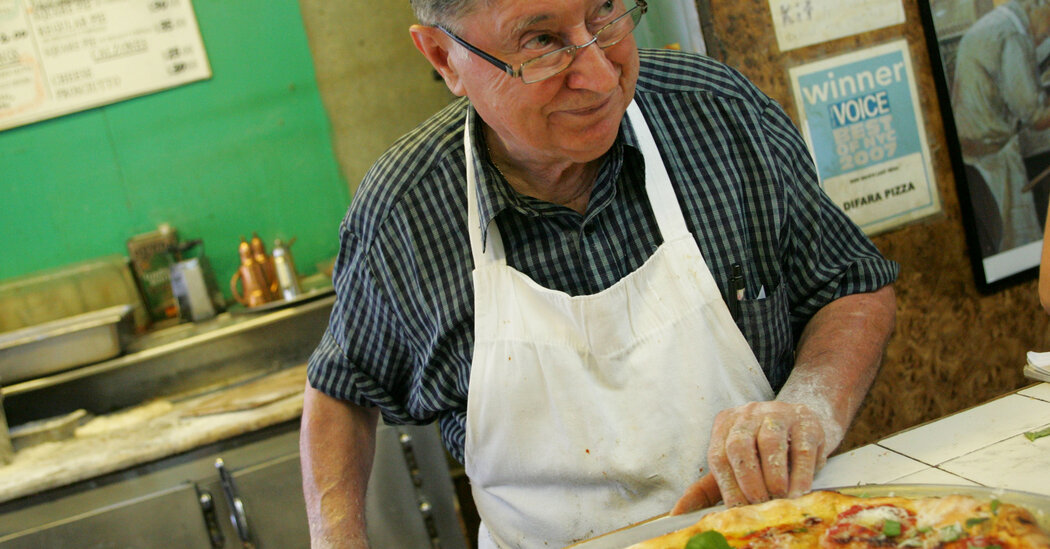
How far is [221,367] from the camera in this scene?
Result: 3205 millimetres

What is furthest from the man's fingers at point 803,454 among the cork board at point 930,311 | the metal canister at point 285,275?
the metal canister at point 285,275

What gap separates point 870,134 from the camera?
2189mm

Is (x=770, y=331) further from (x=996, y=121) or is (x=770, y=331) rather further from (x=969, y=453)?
(x=996, y=121)

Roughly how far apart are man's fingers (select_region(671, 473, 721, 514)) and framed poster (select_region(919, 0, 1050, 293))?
155cm

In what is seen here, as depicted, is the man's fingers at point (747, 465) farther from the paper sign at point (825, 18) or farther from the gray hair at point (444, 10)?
the paper sign at point (825, 18)

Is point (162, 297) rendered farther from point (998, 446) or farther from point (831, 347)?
point (998, 446)

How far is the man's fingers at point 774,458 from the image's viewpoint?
3.48 feet

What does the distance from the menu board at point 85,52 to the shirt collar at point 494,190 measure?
2.74 metres

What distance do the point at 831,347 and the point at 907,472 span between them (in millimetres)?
283

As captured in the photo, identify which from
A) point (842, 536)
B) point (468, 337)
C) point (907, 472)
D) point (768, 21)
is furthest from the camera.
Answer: point (768, 21)

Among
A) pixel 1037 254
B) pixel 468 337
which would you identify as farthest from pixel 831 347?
pixel 1037 254

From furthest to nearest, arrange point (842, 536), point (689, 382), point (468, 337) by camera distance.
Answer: point (468, 337) → point (689, 382) → point (842, 536)

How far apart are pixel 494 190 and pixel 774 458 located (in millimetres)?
623

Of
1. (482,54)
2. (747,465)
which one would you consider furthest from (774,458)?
(482,54)
